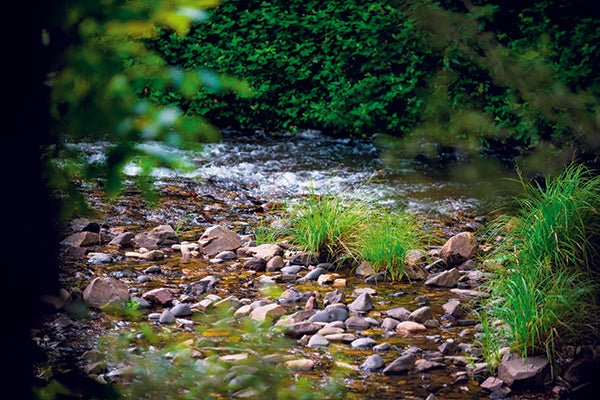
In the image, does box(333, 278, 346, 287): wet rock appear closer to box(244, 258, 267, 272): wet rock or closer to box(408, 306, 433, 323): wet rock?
box(244, 258, 267, 272): wet rock

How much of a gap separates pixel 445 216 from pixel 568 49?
2.24 m

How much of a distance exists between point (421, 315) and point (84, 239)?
7.63 ft

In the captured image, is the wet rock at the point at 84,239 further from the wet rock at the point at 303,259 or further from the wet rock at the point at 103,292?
the wet rock at the point at 303,259

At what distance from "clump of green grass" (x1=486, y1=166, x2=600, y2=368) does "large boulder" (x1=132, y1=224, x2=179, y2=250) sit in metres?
2.16

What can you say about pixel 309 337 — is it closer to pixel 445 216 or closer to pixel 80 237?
pixel 80 237

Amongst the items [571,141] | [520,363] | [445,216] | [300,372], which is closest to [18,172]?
[300,372]

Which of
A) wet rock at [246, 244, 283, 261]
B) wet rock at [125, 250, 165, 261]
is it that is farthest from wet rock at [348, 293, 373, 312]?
wet rock at [125, 250, 165, 261]

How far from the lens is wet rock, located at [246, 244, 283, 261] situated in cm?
446

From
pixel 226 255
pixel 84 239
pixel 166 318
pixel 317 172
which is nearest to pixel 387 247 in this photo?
pixel 226 255

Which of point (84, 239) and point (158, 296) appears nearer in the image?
point (158, 296)

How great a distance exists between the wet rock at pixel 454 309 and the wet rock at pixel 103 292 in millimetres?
1585

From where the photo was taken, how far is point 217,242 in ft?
15.2

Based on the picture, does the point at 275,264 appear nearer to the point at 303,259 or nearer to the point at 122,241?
the point at 303,259

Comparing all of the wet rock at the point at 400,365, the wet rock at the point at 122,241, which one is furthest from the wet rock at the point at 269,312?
the wet rock at the point at 122,241
